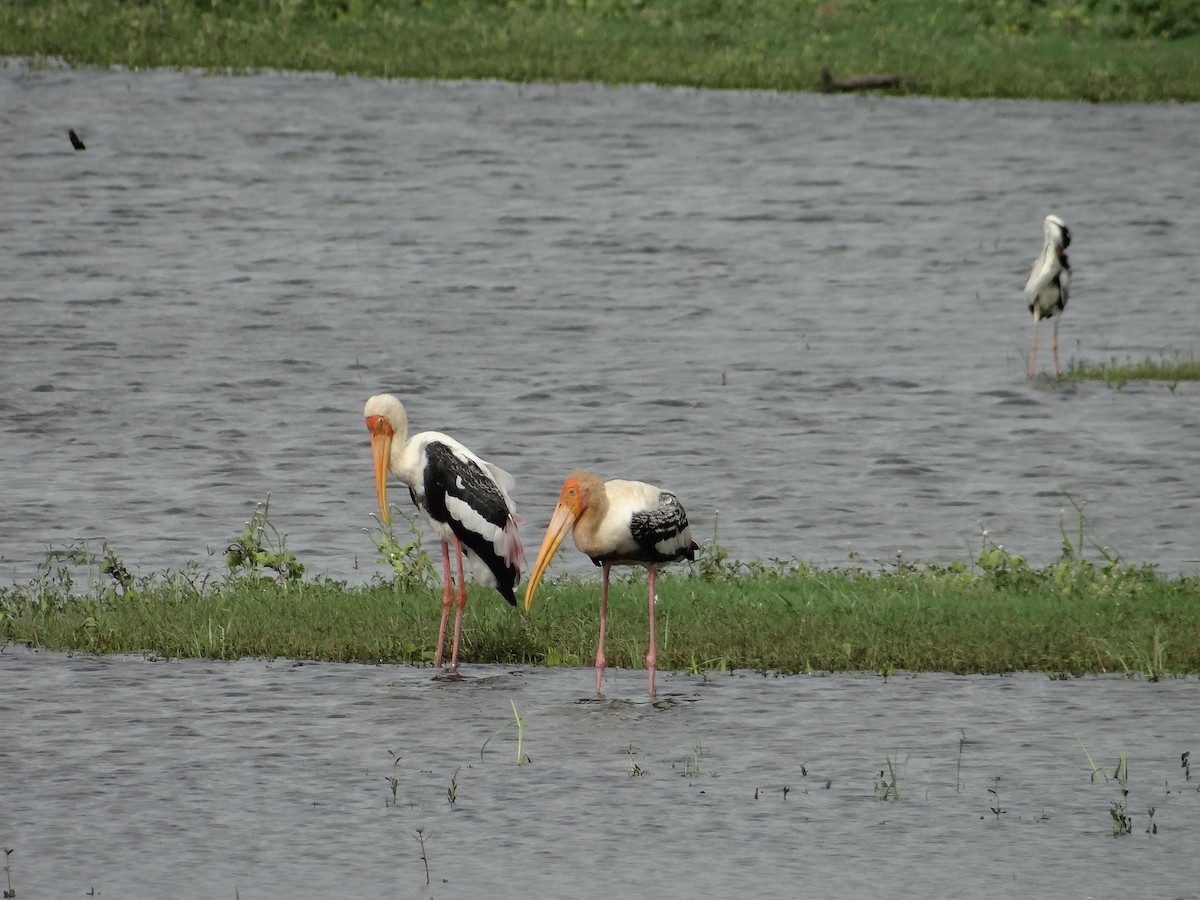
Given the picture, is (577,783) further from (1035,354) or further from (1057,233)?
(1057,233)

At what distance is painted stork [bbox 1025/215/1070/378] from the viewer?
19.9 metres

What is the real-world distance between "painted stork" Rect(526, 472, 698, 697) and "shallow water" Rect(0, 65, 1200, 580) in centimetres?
Result: 281

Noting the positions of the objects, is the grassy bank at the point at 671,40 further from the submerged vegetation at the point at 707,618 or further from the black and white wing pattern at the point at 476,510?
the black and white wing pattern at the point at 476,510

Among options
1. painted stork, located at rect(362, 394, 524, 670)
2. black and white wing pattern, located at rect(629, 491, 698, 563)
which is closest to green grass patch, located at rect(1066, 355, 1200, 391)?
painted stork, located at rect(362, 394, 524, 670)

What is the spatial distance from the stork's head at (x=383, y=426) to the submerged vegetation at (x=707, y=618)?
2.45ft

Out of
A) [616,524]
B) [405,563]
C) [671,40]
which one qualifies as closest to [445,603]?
[616,524]

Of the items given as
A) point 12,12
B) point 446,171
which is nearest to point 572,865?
point 446,171

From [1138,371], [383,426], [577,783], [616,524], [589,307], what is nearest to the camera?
[577,783]

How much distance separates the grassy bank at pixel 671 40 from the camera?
107ft

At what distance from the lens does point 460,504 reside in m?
11.8

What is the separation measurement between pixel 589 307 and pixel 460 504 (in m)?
11.1

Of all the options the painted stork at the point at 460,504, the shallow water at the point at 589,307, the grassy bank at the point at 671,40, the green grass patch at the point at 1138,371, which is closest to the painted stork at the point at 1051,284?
the green grass patch at the point at 1138,371

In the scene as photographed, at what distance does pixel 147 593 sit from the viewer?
12.7 m

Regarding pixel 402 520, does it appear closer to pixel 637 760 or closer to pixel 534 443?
pixel 534 443
